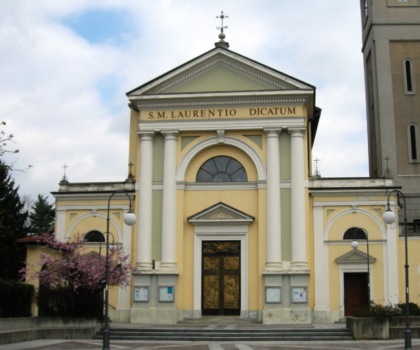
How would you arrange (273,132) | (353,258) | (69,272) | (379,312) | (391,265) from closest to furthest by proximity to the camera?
(379,312) → (69,272) → (391,265) → (353,258) → (273,132)

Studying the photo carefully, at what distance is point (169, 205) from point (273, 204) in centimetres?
529

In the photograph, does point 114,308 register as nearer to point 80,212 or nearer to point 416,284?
point 80,212

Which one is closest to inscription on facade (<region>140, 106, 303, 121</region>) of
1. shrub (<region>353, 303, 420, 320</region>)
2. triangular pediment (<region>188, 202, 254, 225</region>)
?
triangular pediment (<region>188, 202, 254, 225</region>)

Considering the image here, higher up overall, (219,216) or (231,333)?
(219,216)

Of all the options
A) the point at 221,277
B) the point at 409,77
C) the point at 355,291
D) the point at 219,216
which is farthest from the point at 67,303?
the point at 409,77

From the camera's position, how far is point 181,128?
33.7 m

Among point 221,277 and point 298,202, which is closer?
point 298,202

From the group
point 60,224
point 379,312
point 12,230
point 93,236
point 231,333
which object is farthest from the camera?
point 12,230

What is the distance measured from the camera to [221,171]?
112ft

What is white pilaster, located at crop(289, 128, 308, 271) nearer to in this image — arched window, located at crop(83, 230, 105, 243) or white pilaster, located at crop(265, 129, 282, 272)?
white pilaster, located at crop(265, 129, 282, 272)

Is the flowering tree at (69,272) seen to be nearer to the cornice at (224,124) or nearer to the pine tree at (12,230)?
the cornice at (224,124)

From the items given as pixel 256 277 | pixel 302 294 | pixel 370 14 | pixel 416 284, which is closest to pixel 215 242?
pixel 256 277

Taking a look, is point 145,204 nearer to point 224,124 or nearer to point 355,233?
point 224,124

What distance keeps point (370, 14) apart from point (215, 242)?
20328 millimetres
